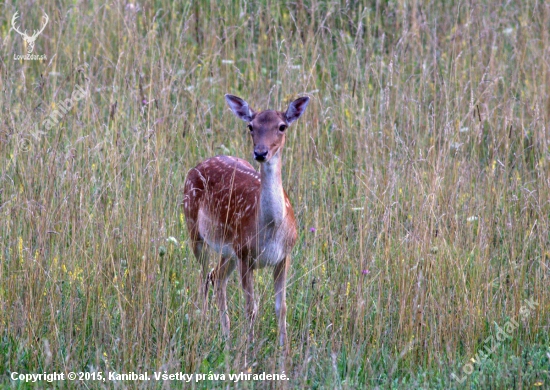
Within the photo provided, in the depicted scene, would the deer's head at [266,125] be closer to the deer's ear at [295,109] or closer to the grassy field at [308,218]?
the deer's ear at [295,109]

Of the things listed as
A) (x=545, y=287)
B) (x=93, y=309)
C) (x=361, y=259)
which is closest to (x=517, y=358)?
(x=545, y=287)

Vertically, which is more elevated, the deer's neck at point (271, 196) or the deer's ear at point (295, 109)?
the deer's ear at point (295, 109)

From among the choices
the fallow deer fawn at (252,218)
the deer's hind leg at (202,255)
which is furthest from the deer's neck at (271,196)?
the deer's hind leg at (202,255)

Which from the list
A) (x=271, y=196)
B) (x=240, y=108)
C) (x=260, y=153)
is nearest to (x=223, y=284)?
(x=271, y=196)

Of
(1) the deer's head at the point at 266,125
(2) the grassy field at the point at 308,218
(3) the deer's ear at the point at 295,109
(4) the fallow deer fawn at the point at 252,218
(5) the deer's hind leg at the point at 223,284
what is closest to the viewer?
(2) the grassy field at the point at 308,218

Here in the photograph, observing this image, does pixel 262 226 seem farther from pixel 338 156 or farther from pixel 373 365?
pixel 338 156

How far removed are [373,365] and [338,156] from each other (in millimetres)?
2510

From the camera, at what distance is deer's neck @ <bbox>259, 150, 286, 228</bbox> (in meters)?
5.19

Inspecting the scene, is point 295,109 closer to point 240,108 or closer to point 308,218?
point 240,108

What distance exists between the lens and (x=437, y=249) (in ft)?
17.0

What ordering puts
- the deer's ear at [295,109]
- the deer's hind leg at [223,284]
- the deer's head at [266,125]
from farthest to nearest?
the deer's ear at [295,109], the deer's head at [266,125], the deer's hind leg at [223,284]

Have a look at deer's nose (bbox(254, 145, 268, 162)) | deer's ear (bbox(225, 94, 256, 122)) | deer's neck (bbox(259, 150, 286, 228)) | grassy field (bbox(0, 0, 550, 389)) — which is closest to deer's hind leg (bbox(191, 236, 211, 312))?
grassy field (bbox(0, 0, 550, 389))

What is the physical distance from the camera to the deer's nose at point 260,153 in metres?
4.98

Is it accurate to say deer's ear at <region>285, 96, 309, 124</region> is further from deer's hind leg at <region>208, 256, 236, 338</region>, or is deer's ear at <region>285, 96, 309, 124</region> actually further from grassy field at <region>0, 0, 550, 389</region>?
deer's hind leg at <region>208, 256, 236, 338</region>
